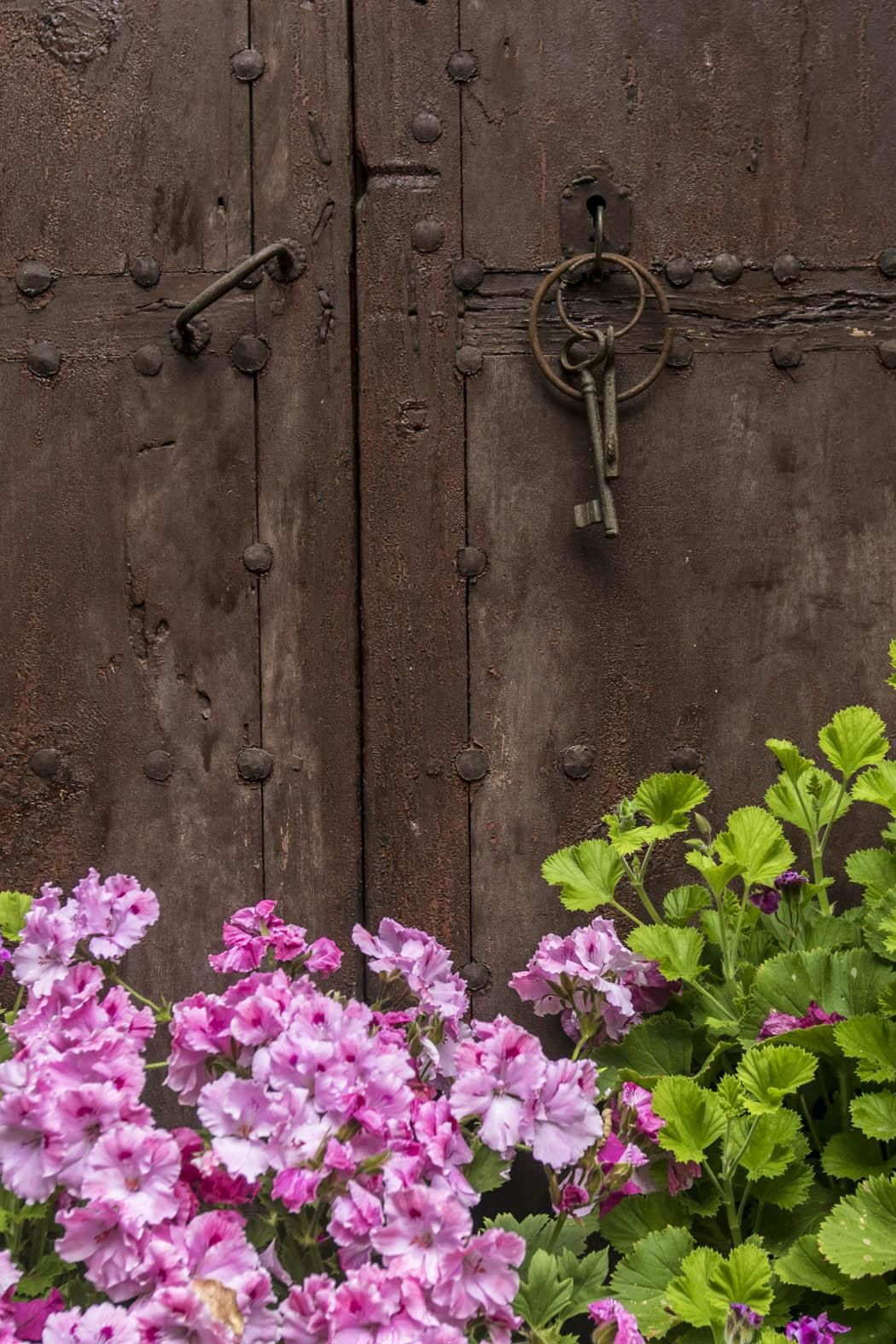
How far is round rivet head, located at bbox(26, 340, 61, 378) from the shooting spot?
1.34 metres

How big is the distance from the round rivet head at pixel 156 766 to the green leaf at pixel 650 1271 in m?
0.68

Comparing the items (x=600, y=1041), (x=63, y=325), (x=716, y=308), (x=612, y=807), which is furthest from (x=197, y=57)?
(x=600, y=1041)

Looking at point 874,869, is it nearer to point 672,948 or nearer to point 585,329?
point 672,948

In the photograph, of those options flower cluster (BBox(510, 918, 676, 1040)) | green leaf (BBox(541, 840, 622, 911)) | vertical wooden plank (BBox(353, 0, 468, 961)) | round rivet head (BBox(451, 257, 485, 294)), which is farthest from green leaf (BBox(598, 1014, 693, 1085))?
round rivet head (BBox(451, 257, 485, 294))

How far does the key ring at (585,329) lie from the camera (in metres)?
1.32

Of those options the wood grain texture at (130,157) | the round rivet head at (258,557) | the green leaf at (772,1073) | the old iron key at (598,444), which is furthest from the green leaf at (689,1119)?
the wood grain texture at (130,157)

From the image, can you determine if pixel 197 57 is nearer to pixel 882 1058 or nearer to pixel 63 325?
pixel 63 325

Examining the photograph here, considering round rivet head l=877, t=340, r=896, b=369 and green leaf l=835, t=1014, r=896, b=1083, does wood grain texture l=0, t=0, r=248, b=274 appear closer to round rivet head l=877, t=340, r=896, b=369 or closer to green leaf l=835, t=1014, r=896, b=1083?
round rivet head l=877, t=340, r=896, b=369

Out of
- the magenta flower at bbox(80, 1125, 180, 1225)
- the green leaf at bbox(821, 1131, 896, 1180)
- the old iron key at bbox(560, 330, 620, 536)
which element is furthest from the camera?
the old iron key at bbox(560, 330, 620, 536)

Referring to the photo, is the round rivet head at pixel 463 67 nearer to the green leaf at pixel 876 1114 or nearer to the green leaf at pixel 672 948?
the green leaf at pixel 672 948

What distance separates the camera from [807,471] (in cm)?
137

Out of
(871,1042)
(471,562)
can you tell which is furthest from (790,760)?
(471,562)

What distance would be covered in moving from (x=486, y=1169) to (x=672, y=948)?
0.95ft

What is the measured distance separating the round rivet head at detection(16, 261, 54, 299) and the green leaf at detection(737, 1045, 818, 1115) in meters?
1.07
